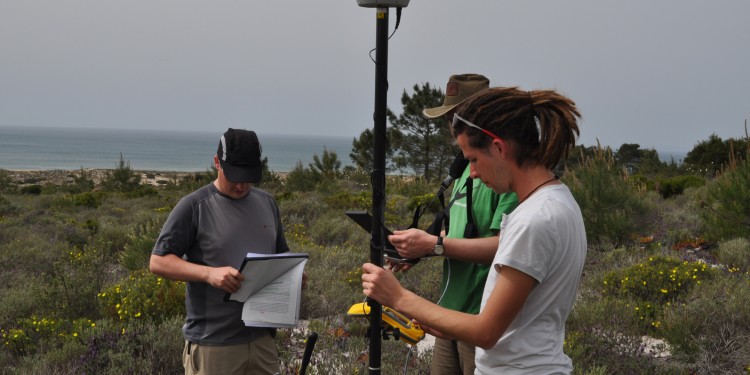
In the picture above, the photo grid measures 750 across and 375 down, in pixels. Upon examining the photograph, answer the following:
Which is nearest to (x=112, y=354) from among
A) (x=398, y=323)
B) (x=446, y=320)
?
(x=398, y=323)

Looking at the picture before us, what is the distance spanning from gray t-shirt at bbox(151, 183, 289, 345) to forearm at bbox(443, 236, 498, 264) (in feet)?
2.89

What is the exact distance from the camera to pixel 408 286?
722 centimetres

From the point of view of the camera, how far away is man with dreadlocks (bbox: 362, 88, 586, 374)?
169cm

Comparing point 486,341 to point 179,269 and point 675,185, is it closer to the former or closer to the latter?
point 179,269

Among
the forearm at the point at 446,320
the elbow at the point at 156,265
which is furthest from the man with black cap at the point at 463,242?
the elbow at the point at 156,265

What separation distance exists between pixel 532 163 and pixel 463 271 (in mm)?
916

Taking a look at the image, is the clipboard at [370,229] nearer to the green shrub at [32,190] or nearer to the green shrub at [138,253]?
the green shrub at [138,253]

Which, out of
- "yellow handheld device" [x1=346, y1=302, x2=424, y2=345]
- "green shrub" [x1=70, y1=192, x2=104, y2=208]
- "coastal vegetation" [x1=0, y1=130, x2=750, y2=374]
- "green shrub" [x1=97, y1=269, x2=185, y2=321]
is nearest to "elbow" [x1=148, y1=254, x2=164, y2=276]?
"yellow handheld device" [x1=346, y1=302, x2=424, y2=345]

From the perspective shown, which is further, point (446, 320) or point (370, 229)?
point (370, 229)

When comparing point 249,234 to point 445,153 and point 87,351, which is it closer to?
point 87,351

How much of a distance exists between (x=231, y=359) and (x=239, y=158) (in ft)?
2.71

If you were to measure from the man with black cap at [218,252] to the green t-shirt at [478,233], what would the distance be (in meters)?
0.83

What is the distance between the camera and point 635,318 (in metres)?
5.88

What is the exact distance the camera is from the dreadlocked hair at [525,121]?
1782 millimetres
